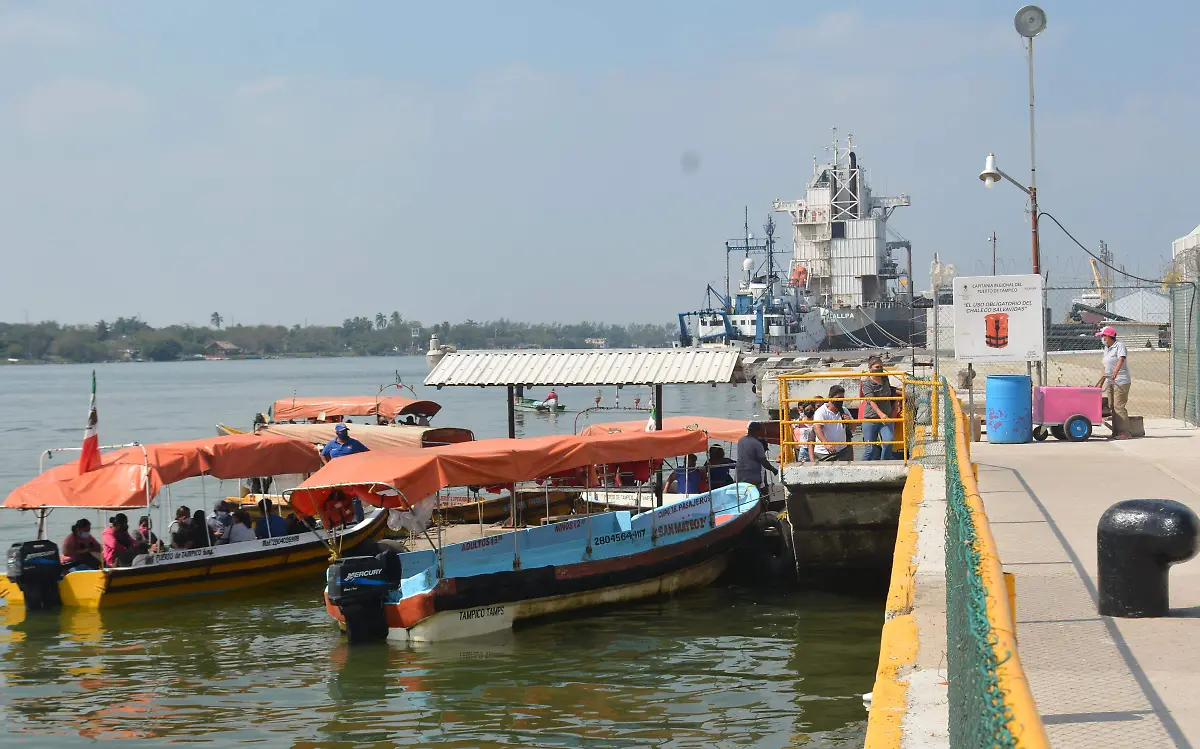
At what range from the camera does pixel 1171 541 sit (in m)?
7.04

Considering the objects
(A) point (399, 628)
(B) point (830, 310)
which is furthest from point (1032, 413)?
(B) point (830, 310)

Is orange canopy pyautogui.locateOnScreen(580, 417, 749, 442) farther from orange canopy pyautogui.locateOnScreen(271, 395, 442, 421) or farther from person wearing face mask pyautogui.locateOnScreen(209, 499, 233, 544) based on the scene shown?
orange canopy pyautogui.locateOnScreen(271, 395, 442, 421)

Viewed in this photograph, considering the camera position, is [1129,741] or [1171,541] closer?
[1129,741]

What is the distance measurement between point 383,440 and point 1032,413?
13.1 m

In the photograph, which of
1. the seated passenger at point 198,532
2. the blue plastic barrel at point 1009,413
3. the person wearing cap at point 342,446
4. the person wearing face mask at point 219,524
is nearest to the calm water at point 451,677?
the seated passenger at point 198,532

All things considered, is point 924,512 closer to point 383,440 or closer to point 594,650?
point 594,650

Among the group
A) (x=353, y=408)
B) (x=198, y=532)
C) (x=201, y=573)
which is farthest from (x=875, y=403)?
(x=353, y=408)

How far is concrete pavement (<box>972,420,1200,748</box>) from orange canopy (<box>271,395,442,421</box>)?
1791 centimetres

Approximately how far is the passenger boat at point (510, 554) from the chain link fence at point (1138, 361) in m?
4.96

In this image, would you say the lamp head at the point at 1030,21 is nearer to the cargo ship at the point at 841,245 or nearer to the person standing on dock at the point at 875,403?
the person standing on dock at the point at 875,403

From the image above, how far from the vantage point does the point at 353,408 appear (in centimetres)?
2953

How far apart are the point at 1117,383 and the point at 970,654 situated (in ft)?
55.7

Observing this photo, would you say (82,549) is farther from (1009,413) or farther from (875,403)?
(1009,413)

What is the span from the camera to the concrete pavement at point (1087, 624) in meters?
5.28
